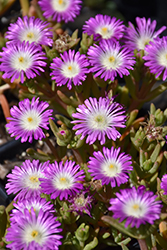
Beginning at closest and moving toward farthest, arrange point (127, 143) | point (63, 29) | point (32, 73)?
point (32, 73)
point (127, 143)
point (63, 29)

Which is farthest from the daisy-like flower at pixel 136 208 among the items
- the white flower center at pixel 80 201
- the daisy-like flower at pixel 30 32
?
the daisy-like flower at pixel 30 32

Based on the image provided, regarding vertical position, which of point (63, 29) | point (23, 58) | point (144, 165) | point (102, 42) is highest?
point (63, 29)

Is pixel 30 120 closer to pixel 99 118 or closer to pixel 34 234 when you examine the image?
pixel 99 118

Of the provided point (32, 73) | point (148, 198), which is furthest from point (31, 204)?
point (32, 73)

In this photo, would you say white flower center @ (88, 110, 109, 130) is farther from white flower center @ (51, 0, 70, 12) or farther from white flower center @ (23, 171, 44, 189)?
white flower center @ (51, 0, 70, 12)

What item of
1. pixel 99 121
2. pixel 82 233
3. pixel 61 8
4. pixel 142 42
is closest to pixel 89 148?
pixel 99 121

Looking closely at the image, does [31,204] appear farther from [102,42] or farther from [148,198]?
[102,42]
